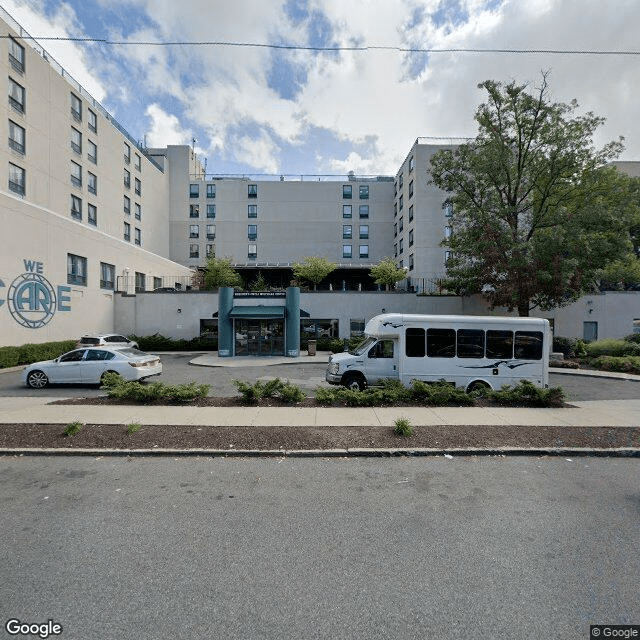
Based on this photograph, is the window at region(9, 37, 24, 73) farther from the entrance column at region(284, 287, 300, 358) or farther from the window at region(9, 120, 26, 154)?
the entrance column at region(284, 287, 300, 358)

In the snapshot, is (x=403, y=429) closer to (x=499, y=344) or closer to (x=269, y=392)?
(x=269, y=392)

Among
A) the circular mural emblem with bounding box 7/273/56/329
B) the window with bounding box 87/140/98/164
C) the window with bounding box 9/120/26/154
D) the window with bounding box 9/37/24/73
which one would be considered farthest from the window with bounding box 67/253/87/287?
the window with bounding box 87/140/98/164

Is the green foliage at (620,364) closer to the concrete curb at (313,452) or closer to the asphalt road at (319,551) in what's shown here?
the concrete curb at (313,452)

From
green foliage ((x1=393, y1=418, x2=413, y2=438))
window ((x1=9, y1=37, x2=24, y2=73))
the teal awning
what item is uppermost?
window ((x1=9, y1=37, x2=24, y2=73))

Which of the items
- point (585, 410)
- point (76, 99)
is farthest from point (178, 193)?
point (585, 410)

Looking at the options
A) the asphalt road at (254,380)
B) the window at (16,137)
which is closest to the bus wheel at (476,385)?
the asphalt road at (254,380)

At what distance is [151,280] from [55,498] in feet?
107

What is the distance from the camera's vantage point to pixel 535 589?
3166 mm

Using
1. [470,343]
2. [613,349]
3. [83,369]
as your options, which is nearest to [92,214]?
[83,369]

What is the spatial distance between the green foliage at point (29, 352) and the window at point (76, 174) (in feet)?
58.6

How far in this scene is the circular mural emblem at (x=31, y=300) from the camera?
64.0 feet

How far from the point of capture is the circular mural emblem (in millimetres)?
19500

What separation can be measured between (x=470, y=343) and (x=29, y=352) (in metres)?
22.1

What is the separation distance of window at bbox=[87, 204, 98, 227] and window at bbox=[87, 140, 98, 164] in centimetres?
448
